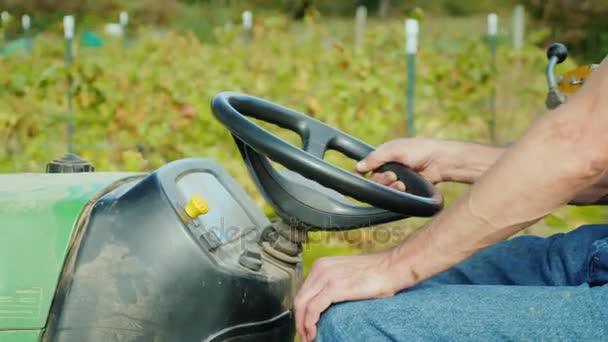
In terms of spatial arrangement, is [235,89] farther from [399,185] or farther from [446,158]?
[399,185]

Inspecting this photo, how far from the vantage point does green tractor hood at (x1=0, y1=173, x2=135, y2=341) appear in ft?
4.72

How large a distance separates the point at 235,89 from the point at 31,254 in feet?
15.8

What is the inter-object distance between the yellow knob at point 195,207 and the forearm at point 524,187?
312 mm

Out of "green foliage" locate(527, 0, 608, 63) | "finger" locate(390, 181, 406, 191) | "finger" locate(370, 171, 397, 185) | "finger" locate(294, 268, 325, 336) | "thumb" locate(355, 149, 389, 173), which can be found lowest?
"green foliage" locate(527, 0, 608, 63)

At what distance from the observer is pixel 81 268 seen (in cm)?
143

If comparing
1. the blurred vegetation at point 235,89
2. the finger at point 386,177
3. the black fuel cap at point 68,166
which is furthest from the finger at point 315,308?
the blurred vegetation at point 235,89

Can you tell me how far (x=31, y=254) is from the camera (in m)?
1.46

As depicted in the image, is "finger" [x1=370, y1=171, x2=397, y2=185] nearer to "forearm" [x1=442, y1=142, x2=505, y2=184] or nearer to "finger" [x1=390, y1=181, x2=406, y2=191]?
"finger" [x1=390, y1=181, x2=406, y2=191]

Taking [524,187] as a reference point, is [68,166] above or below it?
below

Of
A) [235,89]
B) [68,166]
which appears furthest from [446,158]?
[235,89]

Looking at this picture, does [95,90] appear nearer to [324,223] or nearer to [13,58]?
[13,58]

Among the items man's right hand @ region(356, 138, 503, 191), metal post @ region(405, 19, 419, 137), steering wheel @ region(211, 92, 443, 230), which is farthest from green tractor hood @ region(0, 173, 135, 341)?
metal post @ region(405, 19, 419, 137)

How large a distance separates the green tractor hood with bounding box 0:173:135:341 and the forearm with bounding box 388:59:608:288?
0.52 meters

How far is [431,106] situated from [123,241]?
5369 millimetres
